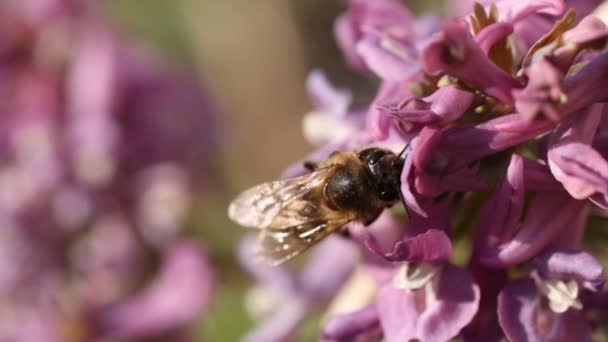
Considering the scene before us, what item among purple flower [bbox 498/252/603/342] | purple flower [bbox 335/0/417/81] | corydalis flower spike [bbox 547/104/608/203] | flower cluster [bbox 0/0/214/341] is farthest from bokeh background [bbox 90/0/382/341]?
corydalis flower spike [bbox 547/104/608/203]

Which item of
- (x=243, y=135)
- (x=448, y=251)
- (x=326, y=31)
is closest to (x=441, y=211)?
(x=448, y=251)

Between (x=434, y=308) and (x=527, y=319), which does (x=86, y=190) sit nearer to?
(x=434, y=308)

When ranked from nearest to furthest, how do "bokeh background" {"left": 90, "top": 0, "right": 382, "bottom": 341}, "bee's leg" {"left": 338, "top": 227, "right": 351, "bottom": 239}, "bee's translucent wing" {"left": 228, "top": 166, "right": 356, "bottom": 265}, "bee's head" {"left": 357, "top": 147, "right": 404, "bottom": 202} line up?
"bee's head" {"left": 357, "top": 147, "right": 404, "bottom": 202} → "bee's translucent wing" {"left": 228, "top": 166, "right": 356, "bottom": 265} → "bee's leg" {"left": 338, "top": 227, "right": 351, "bottom": 239} → "bokeh background" {"left": 90, "top": 0, "right": 382, "bottom": 341}

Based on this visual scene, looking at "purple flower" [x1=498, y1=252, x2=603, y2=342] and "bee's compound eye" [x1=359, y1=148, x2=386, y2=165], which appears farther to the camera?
"bee's compound eye" [x1=359, y1=148, x2=386, y2=165]

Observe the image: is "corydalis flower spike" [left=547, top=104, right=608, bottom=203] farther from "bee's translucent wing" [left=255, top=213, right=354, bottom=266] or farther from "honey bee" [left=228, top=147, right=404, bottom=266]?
"bee's translucent wing" [left=255, top=213, right=354, bottom=266]

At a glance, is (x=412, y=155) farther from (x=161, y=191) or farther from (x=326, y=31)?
(x=326, y=31)

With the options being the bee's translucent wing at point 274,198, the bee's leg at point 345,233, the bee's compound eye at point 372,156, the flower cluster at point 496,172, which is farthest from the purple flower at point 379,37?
the bee's leg at point 345,233

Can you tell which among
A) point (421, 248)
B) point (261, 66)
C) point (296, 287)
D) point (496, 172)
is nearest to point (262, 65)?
point (261, 66)

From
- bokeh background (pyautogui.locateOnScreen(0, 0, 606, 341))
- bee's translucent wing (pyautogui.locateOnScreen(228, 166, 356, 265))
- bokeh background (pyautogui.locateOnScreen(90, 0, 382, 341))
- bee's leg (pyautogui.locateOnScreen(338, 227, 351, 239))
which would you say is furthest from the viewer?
bokeh background (pyautogui.locateOnScreen(90, 0, 382, 341))
